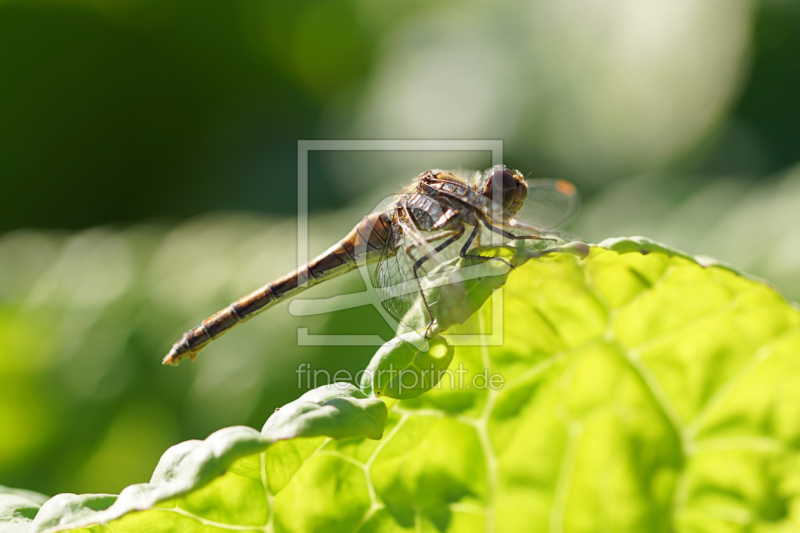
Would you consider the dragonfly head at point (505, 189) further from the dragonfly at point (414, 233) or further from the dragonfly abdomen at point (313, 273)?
the dragonfly abdomen at point (313, 273)

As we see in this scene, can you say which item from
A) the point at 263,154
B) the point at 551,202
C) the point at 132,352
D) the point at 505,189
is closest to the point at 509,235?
the point at 505,189

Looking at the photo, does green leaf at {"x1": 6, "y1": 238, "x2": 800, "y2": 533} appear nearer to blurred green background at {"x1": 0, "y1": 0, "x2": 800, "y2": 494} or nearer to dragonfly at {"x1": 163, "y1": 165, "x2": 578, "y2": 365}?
dragonfly at {"x1": 163, "y1": 165, "x2": 578, "y2": 365}

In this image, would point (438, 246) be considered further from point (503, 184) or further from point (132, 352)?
point (132, 352)

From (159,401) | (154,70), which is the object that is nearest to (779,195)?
(159,401)

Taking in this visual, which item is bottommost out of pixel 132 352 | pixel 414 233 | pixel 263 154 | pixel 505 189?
pixel 132 352

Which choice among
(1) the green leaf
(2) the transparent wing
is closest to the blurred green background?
(2) the transparent wing

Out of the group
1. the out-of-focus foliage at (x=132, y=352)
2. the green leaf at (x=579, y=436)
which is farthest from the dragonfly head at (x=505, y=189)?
the green leaf at (x=579, y=436)
